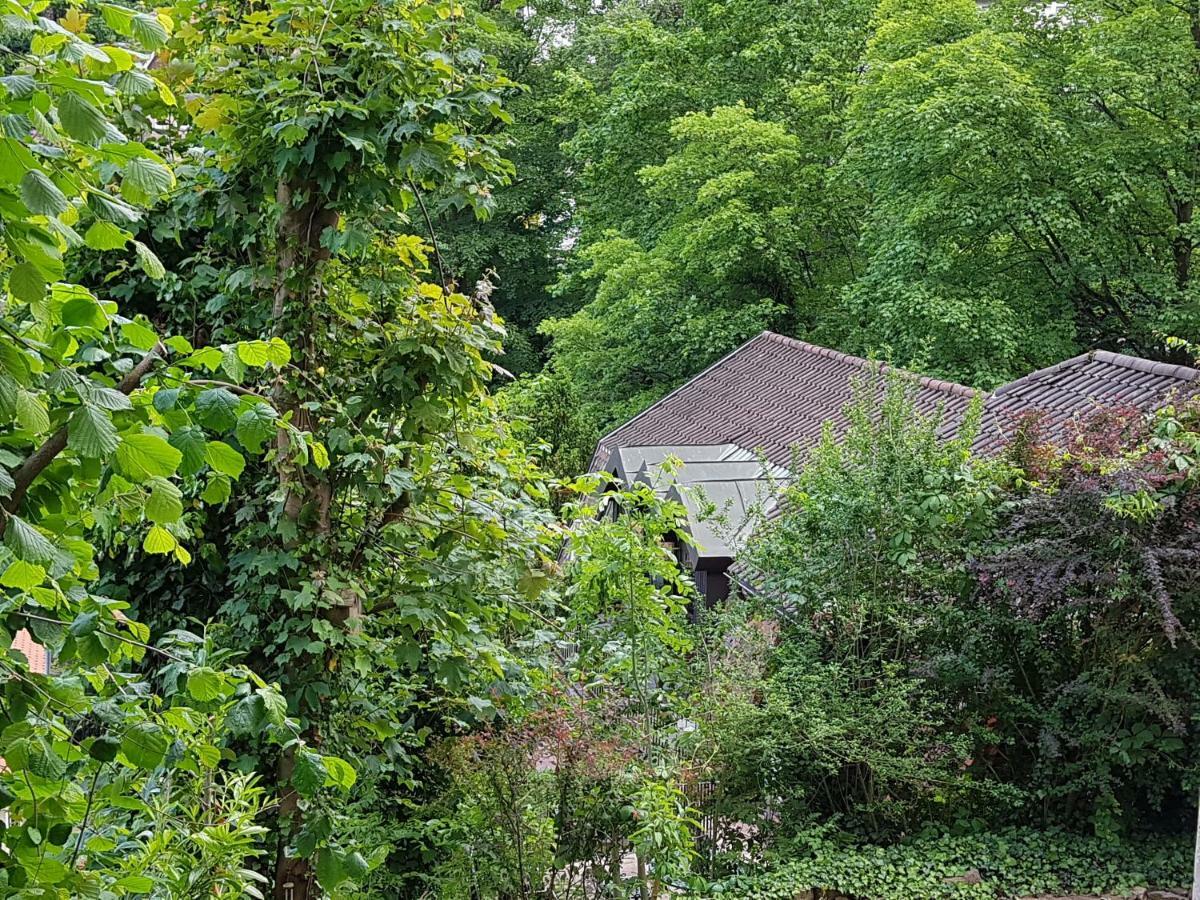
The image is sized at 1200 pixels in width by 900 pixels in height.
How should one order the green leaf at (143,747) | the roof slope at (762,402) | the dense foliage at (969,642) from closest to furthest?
the green leaf at (143,747) < the dense foliage at (969,642) < the roof slope at (762,402)

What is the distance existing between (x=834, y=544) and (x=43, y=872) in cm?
670

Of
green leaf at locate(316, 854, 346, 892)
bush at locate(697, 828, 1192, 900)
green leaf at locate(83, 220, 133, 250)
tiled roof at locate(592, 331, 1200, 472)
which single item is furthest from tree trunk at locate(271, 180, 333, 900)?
tiled roof at locate(592, 331, 1200, 472)

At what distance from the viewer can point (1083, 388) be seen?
12.3m

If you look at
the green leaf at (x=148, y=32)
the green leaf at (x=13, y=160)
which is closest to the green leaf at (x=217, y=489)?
the green leaf at (x=13, y=160)

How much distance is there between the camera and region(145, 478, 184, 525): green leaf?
1797mm

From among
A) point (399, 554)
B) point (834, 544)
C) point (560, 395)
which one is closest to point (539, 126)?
point (560, 395)

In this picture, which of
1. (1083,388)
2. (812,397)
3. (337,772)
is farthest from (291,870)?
(812,397)

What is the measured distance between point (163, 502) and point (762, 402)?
16113 mm

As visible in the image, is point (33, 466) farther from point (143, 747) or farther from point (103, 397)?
point (143, 747)

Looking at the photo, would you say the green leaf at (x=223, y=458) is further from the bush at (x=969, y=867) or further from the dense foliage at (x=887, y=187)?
the dense foliage at (x=887, y=187)

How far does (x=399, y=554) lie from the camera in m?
4.70

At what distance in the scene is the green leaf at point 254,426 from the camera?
6.15 feet

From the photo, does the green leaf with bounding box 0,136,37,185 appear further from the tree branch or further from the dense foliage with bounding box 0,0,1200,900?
the tree branch

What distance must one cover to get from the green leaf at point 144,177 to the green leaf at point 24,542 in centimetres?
61
